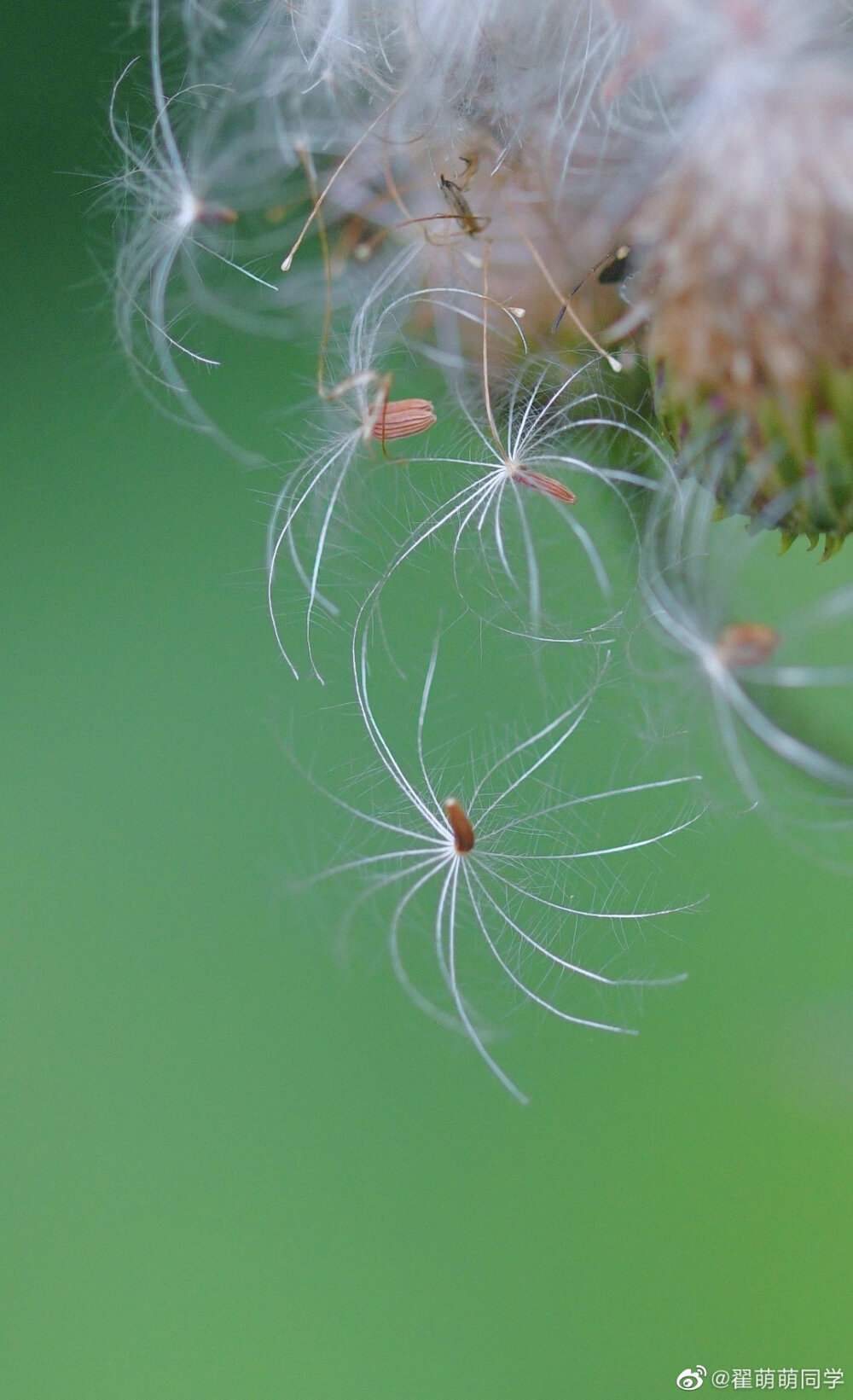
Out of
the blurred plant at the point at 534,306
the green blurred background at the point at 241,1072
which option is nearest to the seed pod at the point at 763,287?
the blurred plant at the point at 534,306

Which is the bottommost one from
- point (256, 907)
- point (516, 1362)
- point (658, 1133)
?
point (516, 1362)

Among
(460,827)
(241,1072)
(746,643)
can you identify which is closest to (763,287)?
(746,643)

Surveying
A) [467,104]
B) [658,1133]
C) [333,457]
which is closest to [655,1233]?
[658,1133]

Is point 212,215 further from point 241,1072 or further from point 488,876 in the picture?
point 241,1072

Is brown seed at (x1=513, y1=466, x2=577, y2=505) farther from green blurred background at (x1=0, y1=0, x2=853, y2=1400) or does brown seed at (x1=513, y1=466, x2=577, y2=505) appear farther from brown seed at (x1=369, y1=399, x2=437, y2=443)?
green blurred background at (x1=0, y1=0, x2=853, y2=1400)

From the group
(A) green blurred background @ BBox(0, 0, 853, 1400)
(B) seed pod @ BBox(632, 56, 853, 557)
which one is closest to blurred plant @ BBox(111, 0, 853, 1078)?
(B) seed pod @ BBox(632, 56, 853, 557)

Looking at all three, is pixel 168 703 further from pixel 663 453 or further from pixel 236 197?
pixel 663 453
